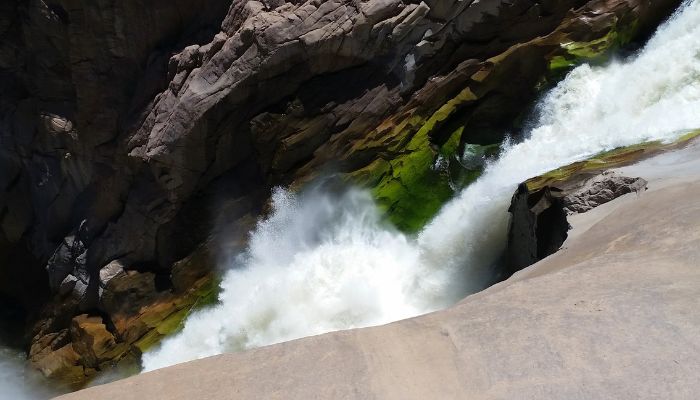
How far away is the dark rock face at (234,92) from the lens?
1080 cm

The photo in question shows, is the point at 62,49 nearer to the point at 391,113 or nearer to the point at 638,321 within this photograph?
the point at 391,113

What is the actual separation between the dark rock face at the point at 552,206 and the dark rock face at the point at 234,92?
3.51 metres

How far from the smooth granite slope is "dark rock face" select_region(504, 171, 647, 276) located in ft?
8.91

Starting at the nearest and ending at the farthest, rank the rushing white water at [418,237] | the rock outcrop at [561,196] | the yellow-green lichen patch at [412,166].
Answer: the rock outcrop at [561,196], the rushing white water at [418,237], the yellow-green lichen patch at [412,166]

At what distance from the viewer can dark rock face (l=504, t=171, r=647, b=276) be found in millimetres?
7117

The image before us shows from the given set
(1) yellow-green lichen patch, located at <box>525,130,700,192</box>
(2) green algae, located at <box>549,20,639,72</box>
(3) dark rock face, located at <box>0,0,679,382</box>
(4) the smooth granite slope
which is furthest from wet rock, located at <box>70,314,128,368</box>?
(2) green algae, located at <box>549,20,639,72</box>

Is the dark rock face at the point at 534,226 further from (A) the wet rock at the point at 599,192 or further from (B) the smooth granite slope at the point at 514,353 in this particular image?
(B) the smooth granite slope at the point at 514,353

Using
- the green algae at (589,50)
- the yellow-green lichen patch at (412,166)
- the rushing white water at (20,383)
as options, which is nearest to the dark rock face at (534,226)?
the yellow-green lichen patch at (412,166)

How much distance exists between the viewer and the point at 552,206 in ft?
25.1

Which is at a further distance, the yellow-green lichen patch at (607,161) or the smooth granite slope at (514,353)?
the yellow-green lichen patch at (607,161)

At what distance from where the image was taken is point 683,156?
26.3ft

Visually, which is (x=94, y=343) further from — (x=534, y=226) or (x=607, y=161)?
(x=607, y=161)

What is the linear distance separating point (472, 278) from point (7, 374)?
40.9ft

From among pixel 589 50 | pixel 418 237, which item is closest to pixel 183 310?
pixel 418 237
